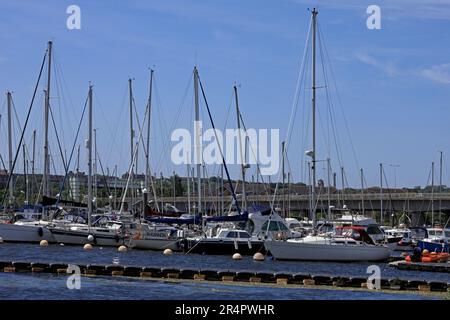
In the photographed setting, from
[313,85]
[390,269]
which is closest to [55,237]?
[313,85]

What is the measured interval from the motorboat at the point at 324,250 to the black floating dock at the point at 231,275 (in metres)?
19.3

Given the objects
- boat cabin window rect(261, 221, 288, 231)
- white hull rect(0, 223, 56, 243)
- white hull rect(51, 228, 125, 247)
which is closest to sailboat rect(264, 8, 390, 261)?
boat cabin window rect(261, 221, 288, 231)

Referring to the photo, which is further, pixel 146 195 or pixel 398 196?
pixel 398 196

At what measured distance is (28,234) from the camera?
7931cm

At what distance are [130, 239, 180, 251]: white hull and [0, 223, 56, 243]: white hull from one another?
9.71 metres

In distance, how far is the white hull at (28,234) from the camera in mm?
79125

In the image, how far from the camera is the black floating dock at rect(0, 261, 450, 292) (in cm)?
3966

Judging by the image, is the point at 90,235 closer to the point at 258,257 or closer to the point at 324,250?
the point at 258,257

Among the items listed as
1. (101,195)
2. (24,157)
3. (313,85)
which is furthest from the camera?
(101,195)

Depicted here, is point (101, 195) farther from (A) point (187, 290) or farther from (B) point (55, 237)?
(A) point (187, 290)
